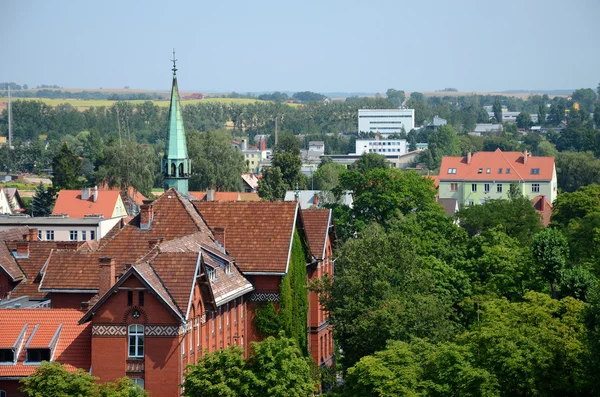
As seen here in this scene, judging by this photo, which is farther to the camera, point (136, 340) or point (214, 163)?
point (214, 163)

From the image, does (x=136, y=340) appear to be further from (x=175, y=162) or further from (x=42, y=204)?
(x=42, y=204)

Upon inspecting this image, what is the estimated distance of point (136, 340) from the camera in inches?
2180

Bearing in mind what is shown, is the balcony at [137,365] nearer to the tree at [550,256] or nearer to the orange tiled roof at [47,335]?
the orange tiled roof at [47,335]

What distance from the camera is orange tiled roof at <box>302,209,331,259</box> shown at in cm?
7494

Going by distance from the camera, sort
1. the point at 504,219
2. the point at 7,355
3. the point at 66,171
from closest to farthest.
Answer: the point at 7,355, the point at 504,219, the point at 66,171

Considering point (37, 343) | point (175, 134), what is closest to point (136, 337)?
point (37, 343)

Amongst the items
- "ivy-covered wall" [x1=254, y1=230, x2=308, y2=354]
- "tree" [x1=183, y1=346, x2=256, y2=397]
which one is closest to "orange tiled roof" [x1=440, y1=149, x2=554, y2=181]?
"ivy-covered wall" [x1=254, y1=230, x2=308, y2=354]

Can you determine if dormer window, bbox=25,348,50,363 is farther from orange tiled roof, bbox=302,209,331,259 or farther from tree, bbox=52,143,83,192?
tree, bbox=52,143,83,192

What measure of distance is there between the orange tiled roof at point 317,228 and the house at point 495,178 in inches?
4097

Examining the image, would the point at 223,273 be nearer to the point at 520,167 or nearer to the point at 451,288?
the point at 451,288

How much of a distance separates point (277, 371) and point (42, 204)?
400 feet

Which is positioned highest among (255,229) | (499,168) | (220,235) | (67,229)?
(255,229)

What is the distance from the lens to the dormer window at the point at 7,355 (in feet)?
188

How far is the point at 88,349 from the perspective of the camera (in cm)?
5703
